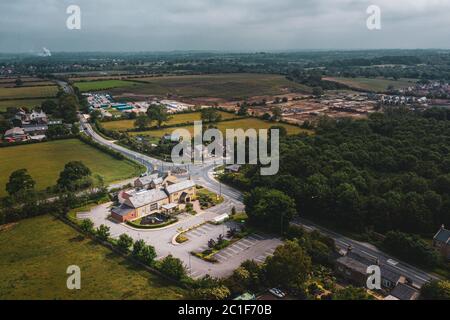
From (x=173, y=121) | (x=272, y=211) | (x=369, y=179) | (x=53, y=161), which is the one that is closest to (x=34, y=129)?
(x=53, y=161)

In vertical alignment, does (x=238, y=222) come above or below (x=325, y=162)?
below

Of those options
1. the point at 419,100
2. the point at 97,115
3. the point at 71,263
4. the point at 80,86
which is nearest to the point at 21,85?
the point at 80,86

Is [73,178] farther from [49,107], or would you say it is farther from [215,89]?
[215,89]

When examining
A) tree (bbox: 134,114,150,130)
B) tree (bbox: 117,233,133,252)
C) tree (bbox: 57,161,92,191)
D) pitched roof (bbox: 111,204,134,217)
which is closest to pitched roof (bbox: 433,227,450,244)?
tree (bbox: 117,233,133,252)

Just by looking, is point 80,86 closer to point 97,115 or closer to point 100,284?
point 97,115

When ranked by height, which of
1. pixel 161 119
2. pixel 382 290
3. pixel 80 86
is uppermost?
pixel 80 86

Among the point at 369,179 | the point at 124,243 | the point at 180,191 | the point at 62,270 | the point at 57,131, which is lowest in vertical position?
the point at 62,270

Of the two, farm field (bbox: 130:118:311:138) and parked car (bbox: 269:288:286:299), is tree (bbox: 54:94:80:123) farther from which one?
parked car (bbox: 269:288:286:299)
